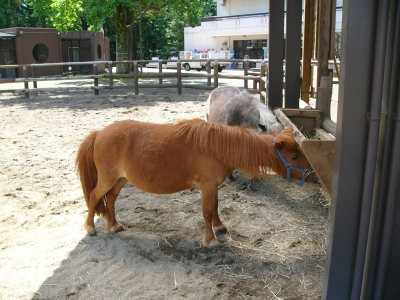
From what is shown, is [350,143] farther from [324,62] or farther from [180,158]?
[324,62]

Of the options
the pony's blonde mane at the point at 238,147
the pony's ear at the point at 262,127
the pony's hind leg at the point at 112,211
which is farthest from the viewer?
the pony's ear at the point at 262,127

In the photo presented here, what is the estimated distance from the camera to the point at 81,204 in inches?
179

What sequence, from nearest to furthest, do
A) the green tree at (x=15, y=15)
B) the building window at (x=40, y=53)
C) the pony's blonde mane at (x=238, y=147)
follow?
the pony's blonde mane at (x=238, y=147) → the building window at (x=40, y=53) → the green tree at (x=15, y=15)

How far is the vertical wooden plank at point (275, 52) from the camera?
512 cm

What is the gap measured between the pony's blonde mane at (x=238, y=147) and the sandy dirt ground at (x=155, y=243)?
0.77m

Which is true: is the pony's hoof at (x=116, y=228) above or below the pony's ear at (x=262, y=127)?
below

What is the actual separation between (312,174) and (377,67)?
1.54 metres

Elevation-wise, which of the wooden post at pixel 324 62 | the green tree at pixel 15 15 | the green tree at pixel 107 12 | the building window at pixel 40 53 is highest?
the green tree at pixel 15 15

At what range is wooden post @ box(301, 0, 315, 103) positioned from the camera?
5.95 m

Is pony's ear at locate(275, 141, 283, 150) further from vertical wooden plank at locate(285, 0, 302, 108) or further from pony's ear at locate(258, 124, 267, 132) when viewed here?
vertical wooden plank at locate(285, 0, 302, 108)

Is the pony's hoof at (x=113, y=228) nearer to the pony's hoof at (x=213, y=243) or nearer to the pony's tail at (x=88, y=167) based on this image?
the pony's tail at (x=88, y=167)

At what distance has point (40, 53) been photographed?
75.0 feet

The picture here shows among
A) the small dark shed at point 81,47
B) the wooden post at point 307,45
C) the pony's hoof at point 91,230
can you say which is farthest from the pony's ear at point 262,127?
the small dark shed at point 81,47

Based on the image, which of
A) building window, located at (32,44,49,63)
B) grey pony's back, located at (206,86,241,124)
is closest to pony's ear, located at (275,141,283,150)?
grey pony's back, located at (206,86,241,124)
